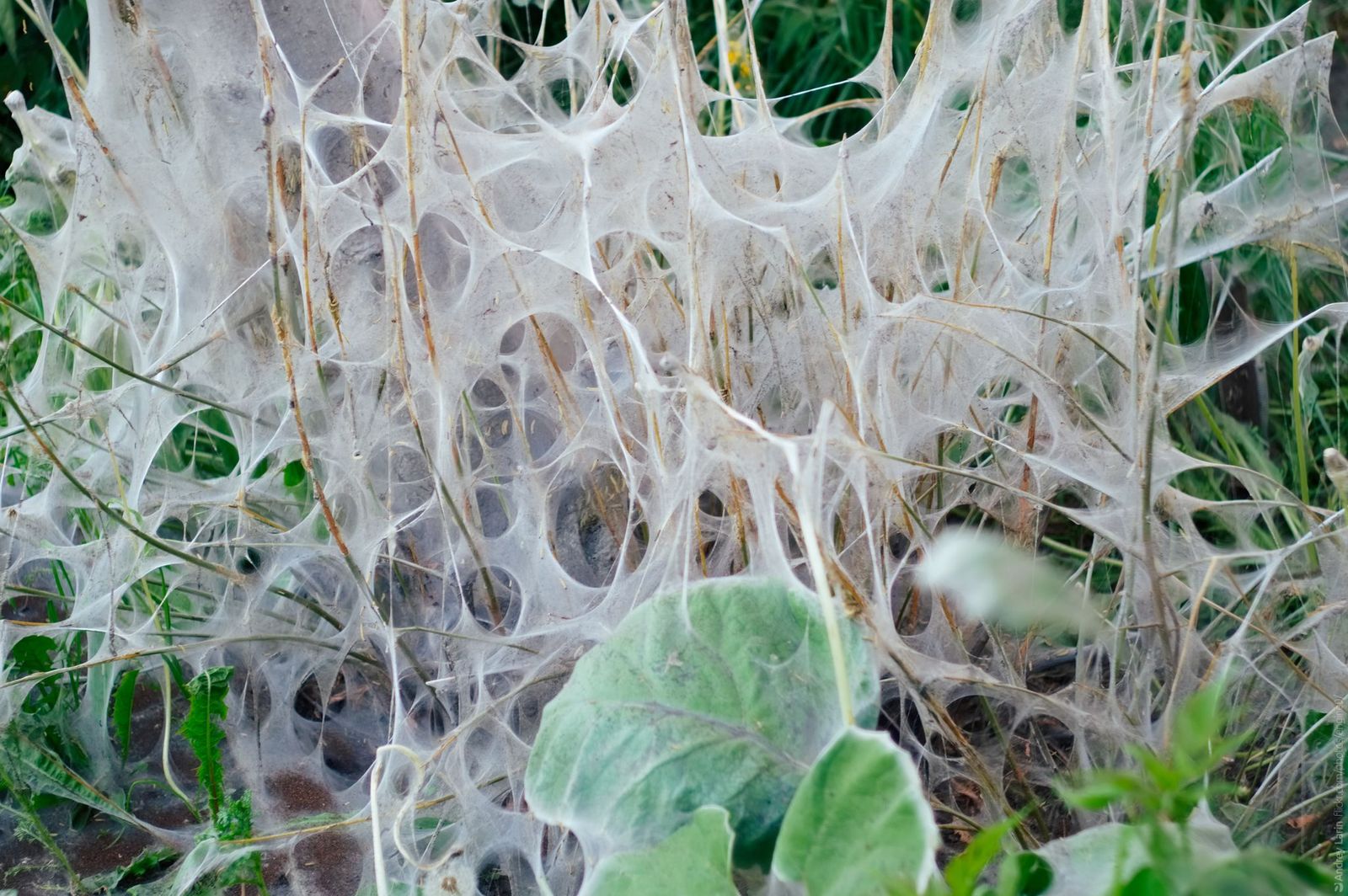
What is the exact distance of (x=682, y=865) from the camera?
62cm

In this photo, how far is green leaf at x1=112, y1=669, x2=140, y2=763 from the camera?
1060mm

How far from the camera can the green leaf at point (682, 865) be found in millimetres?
601

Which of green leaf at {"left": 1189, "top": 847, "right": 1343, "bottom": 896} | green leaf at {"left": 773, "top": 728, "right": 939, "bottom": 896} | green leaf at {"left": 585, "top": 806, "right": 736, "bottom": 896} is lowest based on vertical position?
green leaf at {"left": 585, "top": 806, "right": 736, "bottom": 896}

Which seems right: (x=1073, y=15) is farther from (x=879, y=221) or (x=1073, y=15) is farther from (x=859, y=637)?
(x=859, y=637)

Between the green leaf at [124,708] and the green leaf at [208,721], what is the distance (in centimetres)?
15

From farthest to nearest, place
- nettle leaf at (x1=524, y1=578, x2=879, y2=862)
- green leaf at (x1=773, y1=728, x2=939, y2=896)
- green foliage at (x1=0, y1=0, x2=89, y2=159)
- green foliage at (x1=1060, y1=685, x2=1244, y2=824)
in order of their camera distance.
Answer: green foliage at (x1=0, y1=0, x2=89, y2=159)
nettle leaf at (x1=524, y1=578, x2=879, y2=862)
green leaf at (x1=773, y1=728, x2=939, y2=896)
green foliage at (x1=1060, y1=685, x2=1244, y2=824)

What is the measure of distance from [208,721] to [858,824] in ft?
2.11

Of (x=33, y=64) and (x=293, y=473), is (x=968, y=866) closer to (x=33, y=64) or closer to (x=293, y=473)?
(x=293, y=473)

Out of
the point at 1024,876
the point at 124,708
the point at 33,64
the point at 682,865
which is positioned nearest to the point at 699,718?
the point at 682,865

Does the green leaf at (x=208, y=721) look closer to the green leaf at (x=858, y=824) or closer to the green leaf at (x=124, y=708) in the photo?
the green leaf at (x=124, y=708)

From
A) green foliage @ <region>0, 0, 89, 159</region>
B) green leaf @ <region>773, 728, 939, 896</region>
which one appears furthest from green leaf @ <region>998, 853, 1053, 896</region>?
green foliage @ <region>0, 0, 89, 159</region>

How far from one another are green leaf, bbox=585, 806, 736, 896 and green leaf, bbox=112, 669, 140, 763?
642 millimetres

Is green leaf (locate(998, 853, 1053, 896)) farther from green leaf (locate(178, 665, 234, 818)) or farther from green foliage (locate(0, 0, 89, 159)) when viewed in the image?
green foliage (locate(0, 0, 89, 159))

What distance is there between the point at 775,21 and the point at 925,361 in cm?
258
